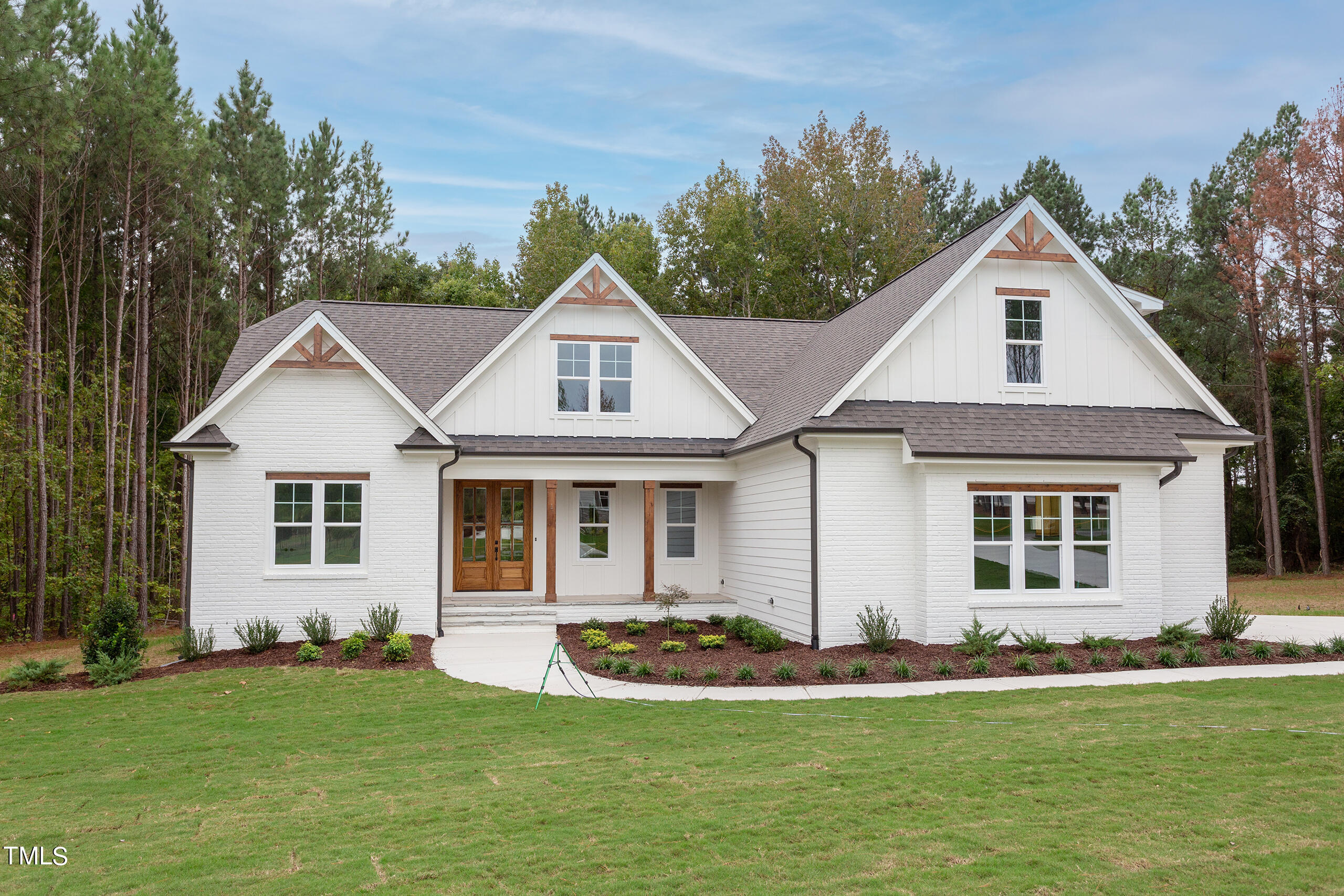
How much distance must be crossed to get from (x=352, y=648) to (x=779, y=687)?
249 inches

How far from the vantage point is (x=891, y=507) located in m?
14.1

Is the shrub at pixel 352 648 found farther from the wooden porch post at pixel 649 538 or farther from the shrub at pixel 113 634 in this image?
the wooden porch post at pixel 649 538

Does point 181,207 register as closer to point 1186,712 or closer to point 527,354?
point 527,354

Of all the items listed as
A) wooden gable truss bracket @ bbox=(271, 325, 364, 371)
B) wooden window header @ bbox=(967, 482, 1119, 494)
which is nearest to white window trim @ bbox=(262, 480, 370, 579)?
wooden gable truss bracket @ bbox=(271, 325, 364, 371)

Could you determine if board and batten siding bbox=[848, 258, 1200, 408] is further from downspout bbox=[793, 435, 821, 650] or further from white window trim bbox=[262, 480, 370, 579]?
white window trim bbox=[262, 480, 370, 579]

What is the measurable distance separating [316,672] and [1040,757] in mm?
9276

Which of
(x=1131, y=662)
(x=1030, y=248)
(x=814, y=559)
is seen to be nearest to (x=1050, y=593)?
(x=1131, y=662)

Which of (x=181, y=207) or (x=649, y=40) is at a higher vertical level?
(x=649, y=40)

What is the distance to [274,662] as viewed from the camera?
1332cm

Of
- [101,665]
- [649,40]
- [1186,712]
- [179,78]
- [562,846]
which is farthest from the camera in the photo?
[179,78]

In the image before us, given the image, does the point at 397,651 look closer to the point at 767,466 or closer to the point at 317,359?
the point at 317,359

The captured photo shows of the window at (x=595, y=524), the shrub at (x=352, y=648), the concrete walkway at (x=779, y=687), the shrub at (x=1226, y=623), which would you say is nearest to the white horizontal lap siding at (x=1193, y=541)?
the shrub at (x=1226, y=623)

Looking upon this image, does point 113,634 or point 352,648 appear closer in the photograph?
point 113,634

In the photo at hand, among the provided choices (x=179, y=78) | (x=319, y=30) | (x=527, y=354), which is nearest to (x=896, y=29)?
(x=527, y=354)
